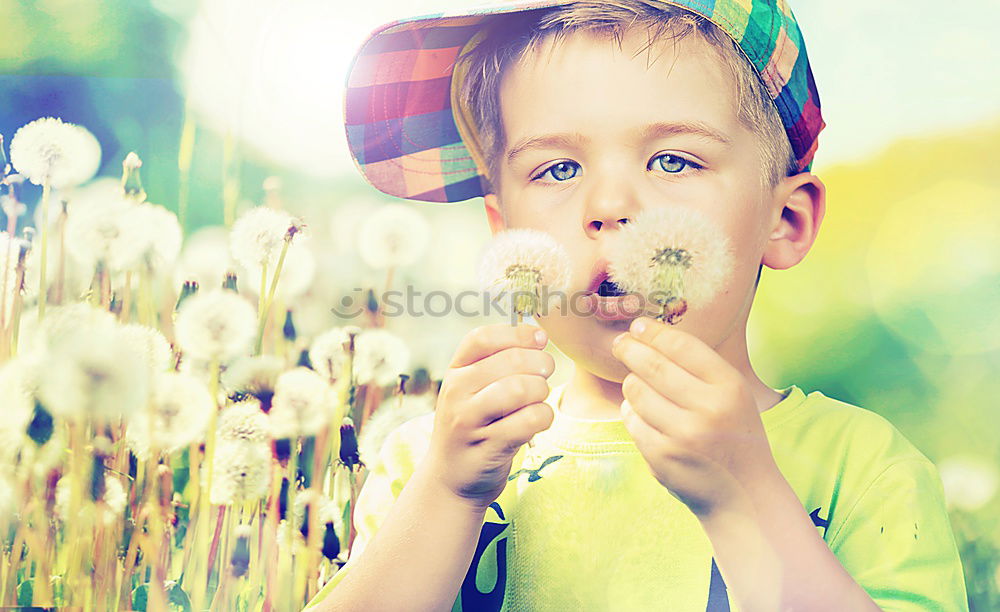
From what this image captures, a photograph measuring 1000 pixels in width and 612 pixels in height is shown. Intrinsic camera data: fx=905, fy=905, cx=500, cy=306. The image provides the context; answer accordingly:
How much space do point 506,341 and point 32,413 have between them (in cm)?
51

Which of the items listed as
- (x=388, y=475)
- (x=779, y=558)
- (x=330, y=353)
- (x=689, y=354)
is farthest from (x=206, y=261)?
(x=779, y=558)

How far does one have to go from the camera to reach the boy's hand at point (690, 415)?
687mm

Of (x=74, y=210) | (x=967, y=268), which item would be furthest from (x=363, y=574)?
(x=967, y=268)

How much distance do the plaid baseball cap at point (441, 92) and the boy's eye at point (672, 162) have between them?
119 millimetres

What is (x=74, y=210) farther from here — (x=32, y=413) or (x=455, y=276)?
(x=455, y=276)

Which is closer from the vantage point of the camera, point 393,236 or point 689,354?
point 689,354

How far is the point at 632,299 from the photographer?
2.48 ft

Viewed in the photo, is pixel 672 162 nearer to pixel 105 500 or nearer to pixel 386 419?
pixel 386 419

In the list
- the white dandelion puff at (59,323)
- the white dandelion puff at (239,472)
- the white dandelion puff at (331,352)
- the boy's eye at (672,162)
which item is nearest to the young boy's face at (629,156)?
the boy's eye at (672,162)

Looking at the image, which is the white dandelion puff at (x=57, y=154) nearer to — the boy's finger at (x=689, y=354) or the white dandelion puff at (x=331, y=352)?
the white dandelion puff at (x=331, y=352)

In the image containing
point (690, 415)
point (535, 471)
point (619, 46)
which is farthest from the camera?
point (535, 471)

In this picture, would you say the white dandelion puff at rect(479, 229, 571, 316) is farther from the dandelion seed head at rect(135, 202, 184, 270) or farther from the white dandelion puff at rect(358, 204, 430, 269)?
the dandelion seed head at rect(135, 202, 184, 270)

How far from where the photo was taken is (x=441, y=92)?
37.4 inches

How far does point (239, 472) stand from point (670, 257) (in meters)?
0.48
